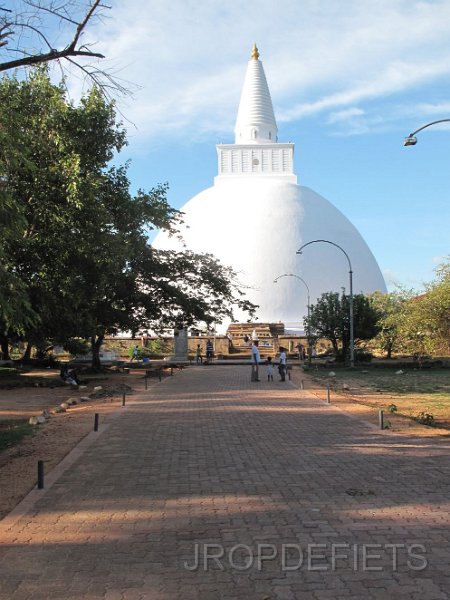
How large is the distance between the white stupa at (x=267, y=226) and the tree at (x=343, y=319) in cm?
1477

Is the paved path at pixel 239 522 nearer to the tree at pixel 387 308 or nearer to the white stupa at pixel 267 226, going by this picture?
the tree at pixel 387 308

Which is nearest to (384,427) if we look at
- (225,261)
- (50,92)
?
(50,92)

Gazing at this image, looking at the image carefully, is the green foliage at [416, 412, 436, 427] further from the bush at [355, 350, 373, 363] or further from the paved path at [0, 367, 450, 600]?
the bush at [355, 350, 373, 363]

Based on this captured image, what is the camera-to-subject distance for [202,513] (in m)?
5.90

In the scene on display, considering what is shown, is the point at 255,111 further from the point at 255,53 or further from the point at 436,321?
the point at 436,321

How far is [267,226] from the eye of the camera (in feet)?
172

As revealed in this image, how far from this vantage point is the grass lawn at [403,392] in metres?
14.3

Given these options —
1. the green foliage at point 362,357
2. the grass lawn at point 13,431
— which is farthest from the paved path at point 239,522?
the green foliage at point 362,357

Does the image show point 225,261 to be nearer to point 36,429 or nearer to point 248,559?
point 36,429

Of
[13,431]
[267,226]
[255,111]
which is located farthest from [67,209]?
[255,111]

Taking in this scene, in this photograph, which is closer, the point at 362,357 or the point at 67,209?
the point at 67,209

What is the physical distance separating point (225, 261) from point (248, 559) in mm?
46979

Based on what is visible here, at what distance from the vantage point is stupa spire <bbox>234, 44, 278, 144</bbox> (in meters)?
55.2

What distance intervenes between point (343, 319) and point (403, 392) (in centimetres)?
1465
